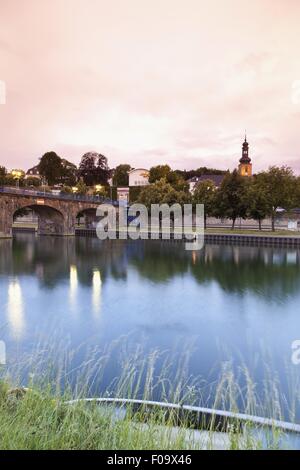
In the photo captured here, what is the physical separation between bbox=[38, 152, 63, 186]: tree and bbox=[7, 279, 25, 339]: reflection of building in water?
70.6m

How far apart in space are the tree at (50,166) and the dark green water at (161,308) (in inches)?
2289

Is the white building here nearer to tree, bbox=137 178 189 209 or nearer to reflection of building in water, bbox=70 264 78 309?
tree, bbox=137 178 189 209

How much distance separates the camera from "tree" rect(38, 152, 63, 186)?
88.2 m

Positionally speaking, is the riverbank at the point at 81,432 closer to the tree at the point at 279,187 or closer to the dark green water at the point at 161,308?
the dark green water at the point at 161,308

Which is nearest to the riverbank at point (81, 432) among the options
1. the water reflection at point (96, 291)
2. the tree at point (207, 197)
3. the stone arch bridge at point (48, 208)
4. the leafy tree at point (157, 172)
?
the water reflection at point (96, 291)

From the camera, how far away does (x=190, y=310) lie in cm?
1647

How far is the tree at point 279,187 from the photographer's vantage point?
1895 inches

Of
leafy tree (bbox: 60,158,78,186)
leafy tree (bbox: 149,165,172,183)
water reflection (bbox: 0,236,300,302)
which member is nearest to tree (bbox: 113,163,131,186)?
leafy tree (bbox: 60,158,78,186)

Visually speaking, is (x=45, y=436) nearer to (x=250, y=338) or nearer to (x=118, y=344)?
(x=118, y=344)

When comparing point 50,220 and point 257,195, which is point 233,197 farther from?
point 50,220

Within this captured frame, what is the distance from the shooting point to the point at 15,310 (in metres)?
15.8

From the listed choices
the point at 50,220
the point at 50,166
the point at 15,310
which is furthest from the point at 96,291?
the point at 50,166

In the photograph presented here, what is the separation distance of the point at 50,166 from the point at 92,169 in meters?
13.2

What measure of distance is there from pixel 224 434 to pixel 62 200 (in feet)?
166
